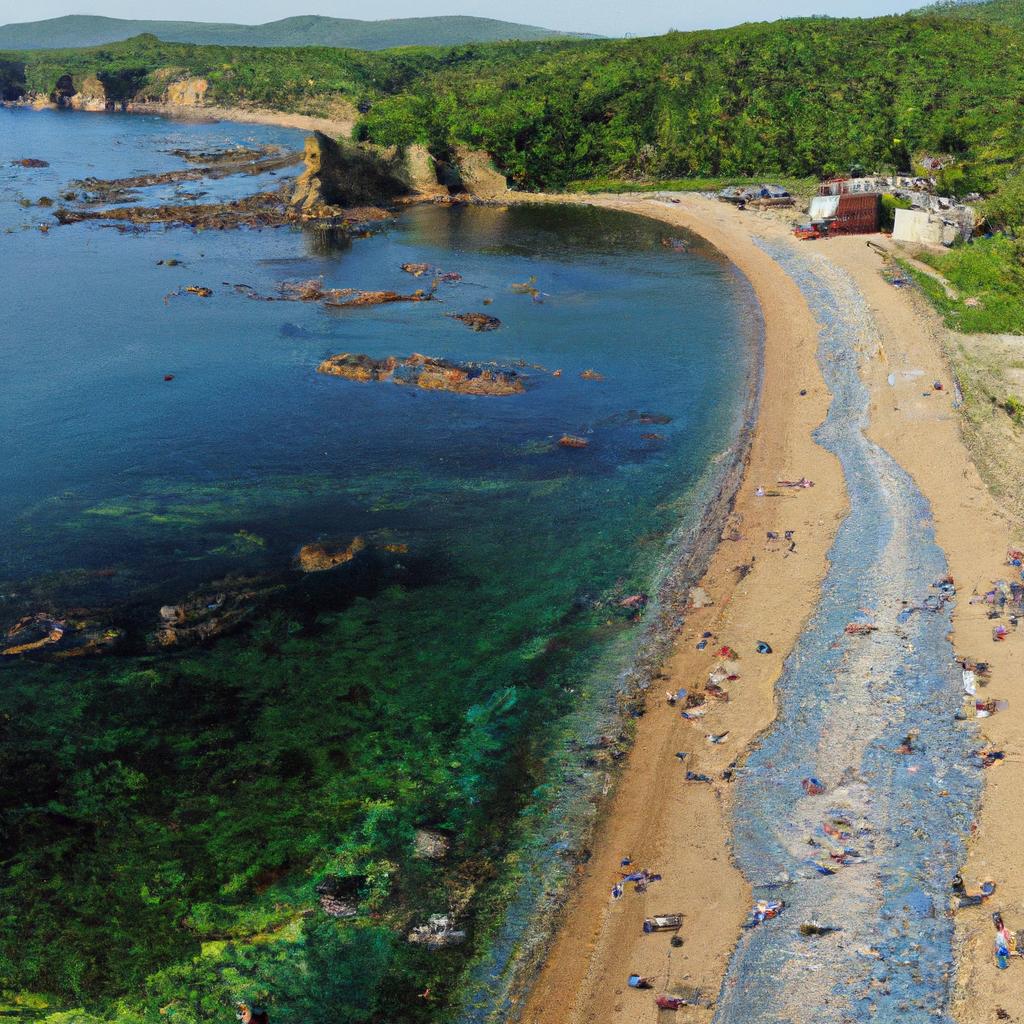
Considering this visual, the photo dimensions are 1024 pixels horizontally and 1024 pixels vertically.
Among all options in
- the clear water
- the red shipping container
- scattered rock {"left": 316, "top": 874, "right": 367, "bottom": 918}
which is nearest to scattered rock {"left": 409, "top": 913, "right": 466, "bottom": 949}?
scattered rock {"left": 316, "top": 874, "right": 367, "bottom": 918}

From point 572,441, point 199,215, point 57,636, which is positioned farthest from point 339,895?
point 199,215

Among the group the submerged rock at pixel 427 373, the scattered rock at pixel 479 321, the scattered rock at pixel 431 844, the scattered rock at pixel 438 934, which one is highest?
the scattered rock at pixel 479 321

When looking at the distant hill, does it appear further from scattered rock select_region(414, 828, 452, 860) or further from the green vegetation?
scattered rock select_region(414, 828, 452, 860)

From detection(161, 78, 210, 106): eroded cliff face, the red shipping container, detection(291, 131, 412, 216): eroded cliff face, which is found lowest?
the red shipping container

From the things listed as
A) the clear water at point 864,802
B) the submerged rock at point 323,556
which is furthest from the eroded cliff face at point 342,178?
the clear water at point 864,802

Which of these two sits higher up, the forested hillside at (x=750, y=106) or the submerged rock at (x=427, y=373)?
the forested hillside at (x=750, y=106)

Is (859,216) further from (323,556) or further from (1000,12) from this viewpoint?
(1000,12)

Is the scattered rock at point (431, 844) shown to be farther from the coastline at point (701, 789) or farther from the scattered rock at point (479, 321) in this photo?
the scattered rock at point (479, 321)

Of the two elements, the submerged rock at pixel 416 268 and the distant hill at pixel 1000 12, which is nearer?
the submerged rock at pixel 416 268
